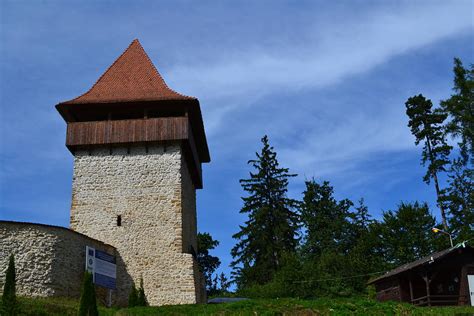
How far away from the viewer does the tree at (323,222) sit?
123ft

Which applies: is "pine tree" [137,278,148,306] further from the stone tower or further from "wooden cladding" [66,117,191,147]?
"wooden cladding" [66,117,191,147]

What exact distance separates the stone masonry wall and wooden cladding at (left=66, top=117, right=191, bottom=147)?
0.52m

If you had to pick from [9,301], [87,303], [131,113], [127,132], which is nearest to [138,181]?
[127,132]

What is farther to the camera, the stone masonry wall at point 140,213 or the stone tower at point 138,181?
the stone tower at point 138,181

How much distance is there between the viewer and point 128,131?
23.9 m

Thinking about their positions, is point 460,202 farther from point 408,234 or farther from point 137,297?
point 137,297

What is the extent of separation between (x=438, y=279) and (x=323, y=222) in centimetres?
1398

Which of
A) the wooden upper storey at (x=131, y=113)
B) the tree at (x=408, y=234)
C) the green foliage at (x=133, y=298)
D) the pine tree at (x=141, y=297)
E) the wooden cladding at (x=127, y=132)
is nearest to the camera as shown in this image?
the green foliage at (x=133, y=298)

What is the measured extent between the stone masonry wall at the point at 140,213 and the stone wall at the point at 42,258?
2.24 meters

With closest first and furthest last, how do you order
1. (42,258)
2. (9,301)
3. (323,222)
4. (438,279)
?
(9,301)
(42,258)
(438,279)
(323,222)

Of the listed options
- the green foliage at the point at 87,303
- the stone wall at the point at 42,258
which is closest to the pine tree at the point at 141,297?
the stone wall at the point at 42,258

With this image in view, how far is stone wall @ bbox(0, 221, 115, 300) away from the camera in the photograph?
19375 mm

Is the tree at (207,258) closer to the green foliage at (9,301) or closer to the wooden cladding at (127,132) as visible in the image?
the wooden cladding at (127,132)

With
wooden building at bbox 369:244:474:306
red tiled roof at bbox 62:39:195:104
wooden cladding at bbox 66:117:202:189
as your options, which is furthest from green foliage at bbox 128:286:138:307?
wooden building at bbox 369:244:474:306
